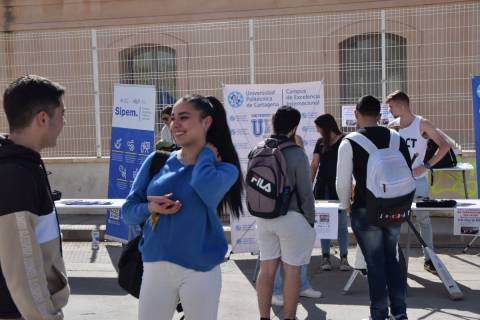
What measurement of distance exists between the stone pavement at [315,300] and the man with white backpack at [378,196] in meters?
0.74

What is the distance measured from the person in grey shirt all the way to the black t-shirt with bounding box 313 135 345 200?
2.38 metres

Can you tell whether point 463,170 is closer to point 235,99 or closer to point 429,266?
point 429,266

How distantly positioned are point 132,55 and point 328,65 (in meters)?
3.82

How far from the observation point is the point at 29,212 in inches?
96.6

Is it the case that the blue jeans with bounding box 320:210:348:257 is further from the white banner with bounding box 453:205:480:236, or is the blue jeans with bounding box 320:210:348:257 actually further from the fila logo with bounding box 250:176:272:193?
the fila logo with bounding box 250:176:272:193

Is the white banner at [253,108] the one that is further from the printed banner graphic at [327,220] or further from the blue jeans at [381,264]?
the blue jeans at [381,264]

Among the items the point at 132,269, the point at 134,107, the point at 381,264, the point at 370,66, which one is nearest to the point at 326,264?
the point at 381,264

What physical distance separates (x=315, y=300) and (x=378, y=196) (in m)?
1.78

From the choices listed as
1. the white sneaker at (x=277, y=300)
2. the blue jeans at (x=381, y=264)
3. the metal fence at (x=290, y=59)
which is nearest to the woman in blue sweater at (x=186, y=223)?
the blue jeans at (x=381, y=264)

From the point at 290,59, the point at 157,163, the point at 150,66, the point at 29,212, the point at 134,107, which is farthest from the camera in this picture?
the point at 150,66

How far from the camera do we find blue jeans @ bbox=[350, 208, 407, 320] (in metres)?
5.34

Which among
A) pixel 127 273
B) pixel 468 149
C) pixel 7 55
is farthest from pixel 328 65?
pixel 127 273

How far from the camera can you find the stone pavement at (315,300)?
6180mm

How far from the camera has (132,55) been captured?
507 inches
